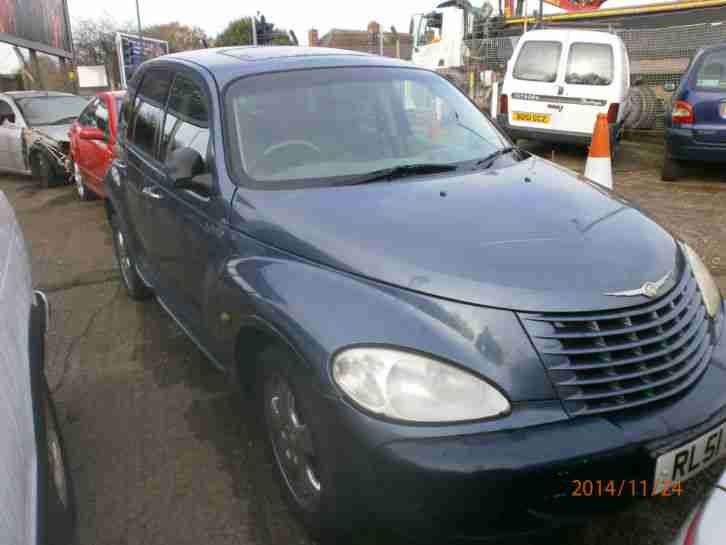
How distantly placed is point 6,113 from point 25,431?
1110 cm

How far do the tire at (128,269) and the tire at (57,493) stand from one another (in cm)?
224

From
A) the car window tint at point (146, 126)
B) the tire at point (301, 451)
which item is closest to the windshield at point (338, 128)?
the tire at point (301, 451)

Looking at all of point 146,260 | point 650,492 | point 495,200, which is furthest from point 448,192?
point 146,260

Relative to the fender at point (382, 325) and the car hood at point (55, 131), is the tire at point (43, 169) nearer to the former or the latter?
the car hood at point (55, 131)

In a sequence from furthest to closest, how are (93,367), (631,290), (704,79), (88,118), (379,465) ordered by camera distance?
1. (88,118)
2. (704,79)
3. (93,367)
4. (631,290)
5. (379,465)

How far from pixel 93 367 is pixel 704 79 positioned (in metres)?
7.55

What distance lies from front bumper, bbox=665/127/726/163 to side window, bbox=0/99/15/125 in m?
10.2

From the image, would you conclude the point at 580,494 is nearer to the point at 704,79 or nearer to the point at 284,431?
the point at 284,431

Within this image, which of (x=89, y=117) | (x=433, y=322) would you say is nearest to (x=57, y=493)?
(x=433, y=322)

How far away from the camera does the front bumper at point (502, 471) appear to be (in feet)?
5.81

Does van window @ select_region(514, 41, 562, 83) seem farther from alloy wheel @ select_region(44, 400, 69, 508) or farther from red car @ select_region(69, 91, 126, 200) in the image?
alloy wheel @ select_region(44, 400, 69, 508)

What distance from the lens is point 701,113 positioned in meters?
7.62

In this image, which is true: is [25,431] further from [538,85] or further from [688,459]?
[538,85]

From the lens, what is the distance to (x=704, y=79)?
311 inches
